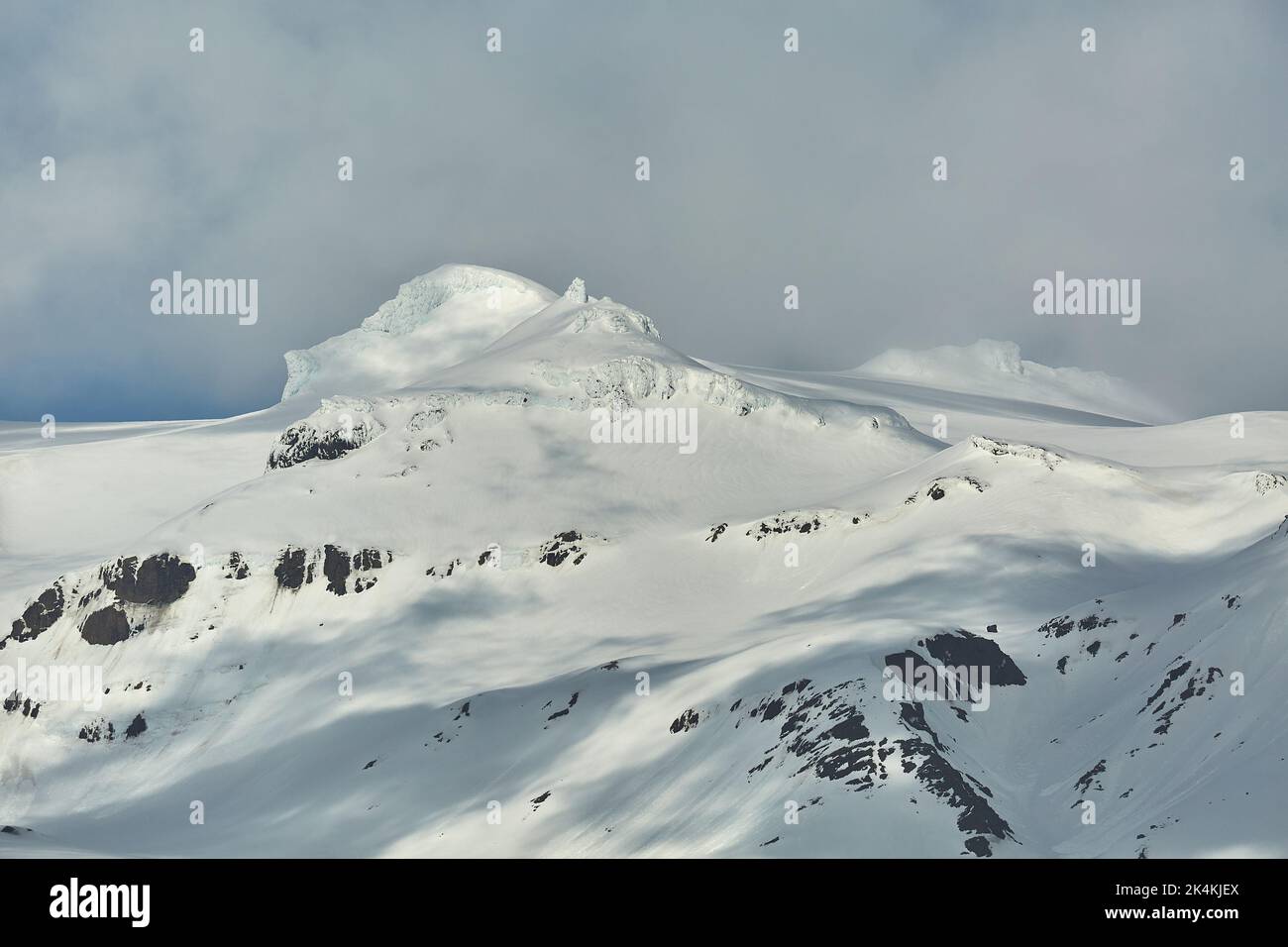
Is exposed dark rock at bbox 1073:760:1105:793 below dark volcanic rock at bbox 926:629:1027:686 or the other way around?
below

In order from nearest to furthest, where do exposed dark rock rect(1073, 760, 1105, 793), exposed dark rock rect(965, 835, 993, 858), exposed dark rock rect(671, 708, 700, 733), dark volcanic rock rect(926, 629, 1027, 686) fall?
exposed dark rock rect(965, 835, 993, 858)
exposed dark rock rect(1073, 760, 1105, 793)
dark volcanic rock rect(926, 629, 1027, 686)
exposed dark rock rect(671, 708, 700, 733)

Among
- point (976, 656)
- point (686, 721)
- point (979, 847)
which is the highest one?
point (976, 656)

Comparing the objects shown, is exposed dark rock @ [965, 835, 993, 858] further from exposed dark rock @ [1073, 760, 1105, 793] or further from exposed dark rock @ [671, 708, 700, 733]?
exposed dark rock @ [671, 708, 700, 733]

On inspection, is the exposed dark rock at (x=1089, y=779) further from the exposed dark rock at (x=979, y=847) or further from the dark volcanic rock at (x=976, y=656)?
the dark volcanic rock at (x=976, y=656)

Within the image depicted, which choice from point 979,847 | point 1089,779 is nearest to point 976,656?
point 1089,779

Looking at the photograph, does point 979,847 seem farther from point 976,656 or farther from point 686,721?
point 686,721

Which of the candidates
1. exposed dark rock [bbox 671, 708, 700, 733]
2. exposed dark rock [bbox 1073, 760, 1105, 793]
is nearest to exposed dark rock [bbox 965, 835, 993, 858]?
exposed dark rock [bbox 1073, 760, 1105, 793]

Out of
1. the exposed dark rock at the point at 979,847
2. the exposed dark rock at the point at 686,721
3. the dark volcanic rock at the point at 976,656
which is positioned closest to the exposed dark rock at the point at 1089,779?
the exposed dark rock at the point at 979,847

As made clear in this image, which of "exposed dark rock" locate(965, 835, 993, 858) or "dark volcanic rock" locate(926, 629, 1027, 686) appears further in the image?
"dark volcanic rock" locate(926, 629, 1027, 686)
